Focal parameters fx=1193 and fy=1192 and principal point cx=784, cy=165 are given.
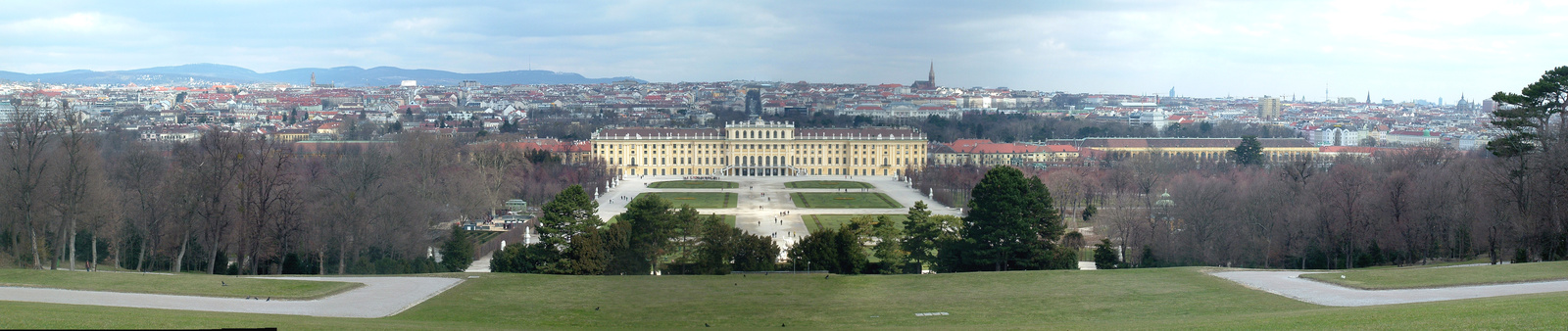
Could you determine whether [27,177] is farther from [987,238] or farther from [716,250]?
[987,238]

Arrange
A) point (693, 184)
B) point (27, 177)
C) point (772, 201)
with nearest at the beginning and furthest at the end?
point (27, 177), point (772, 201), point (693, 184)

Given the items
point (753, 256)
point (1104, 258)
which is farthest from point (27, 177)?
point (1104, 258)

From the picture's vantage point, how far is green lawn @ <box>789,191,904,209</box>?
5288 cm

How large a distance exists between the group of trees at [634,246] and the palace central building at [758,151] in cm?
5723

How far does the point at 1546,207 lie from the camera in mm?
24969

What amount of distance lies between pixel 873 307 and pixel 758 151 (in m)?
69.1

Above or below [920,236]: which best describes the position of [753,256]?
below

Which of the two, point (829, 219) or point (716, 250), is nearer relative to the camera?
point (716, 250)

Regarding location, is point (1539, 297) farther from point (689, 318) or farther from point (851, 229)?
point (851, 229)

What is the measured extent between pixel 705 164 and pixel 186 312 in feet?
234

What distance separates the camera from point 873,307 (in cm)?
1738

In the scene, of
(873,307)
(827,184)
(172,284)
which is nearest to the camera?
(873,307)

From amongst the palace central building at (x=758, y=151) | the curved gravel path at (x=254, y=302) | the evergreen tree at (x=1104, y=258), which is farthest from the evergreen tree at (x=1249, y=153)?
the curved gravel path at (x=254, y=302)

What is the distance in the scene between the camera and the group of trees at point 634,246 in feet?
80.3
